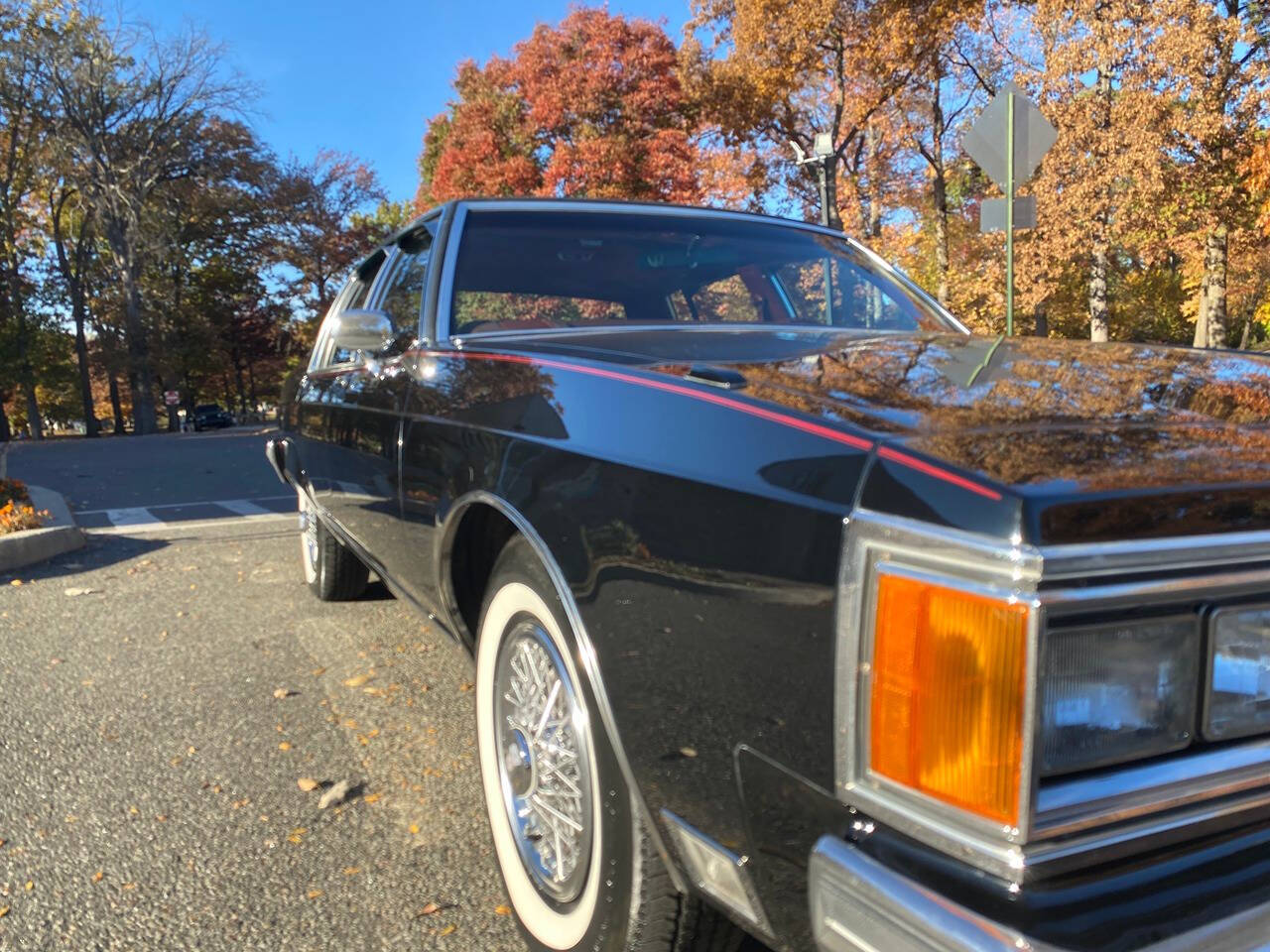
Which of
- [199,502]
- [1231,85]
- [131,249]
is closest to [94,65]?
[131,249]

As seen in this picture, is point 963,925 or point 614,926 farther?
point 614,926

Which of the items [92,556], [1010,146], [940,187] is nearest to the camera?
[92,556]

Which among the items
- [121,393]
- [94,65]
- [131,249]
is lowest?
[121,393]

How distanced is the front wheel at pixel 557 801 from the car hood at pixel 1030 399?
570 mm

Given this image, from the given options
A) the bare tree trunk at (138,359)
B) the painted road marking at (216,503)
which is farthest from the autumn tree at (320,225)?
the painted road marking at (216,503)

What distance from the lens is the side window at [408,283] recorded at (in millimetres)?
2971

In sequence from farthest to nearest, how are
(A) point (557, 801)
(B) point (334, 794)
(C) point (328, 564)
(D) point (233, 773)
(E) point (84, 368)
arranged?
(E) point (84, 368)
(C) point (328, 564)
(D) point (233, 773)
(B) point (334, 794)
(A) point (557, 801)

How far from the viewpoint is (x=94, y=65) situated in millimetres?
27719

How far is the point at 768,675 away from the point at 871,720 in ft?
0.52

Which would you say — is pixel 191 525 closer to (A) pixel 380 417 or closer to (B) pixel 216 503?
(B) pixel 216 503

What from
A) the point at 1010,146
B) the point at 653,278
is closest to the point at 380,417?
the point at 653,278

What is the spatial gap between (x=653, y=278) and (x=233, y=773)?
2020 mm

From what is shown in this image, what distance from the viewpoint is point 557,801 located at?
1.85 m

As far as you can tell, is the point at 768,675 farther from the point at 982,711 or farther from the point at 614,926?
the point at 614,926
